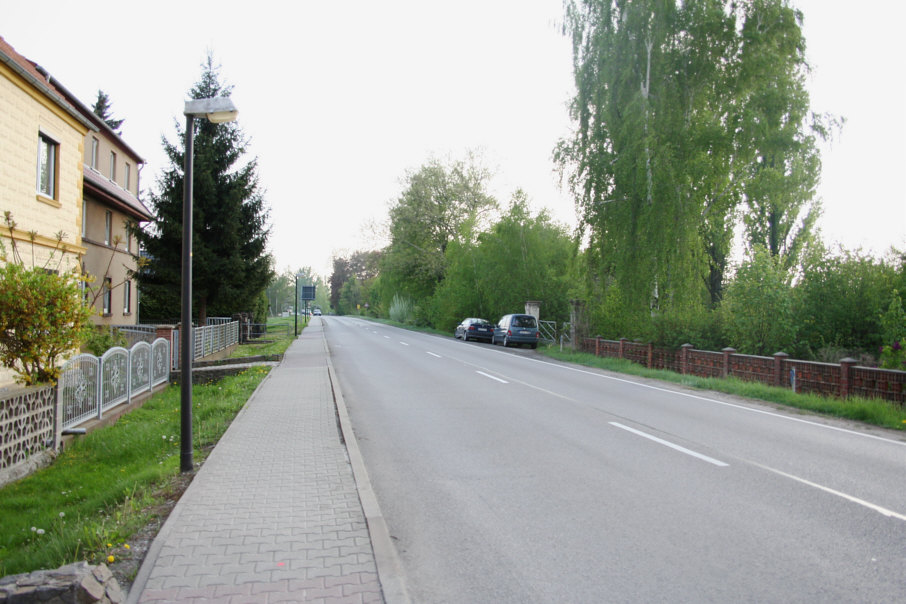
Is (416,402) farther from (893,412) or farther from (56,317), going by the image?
(893,412)

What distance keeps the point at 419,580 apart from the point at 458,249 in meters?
37.9

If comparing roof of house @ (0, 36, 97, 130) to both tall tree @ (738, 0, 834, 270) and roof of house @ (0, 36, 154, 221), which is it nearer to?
roof of house @ (0, 36, 154, 221)

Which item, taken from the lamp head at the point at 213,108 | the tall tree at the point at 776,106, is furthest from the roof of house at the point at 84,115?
the tall tree at the point at 776,106

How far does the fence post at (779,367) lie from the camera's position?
13734 millimetres

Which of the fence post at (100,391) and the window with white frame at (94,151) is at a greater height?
the window with white frame at (94,151)

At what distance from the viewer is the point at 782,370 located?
13.7 m

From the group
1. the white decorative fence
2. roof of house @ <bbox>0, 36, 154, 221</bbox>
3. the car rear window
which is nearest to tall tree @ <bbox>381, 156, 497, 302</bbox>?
the car rear window

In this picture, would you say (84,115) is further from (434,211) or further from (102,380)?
(434,211)

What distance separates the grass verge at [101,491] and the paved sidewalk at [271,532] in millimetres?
395

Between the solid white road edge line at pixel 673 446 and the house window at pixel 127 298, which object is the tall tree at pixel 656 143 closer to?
the solid white road edge line at pixel 673 446

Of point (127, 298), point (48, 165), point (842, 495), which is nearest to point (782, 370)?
point (842, 495)

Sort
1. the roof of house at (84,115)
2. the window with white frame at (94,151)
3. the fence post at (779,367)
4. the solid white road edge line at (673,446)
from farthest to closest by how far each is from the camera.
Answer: the window with white frame at (94,151) < the fence post at (779,367) < the roof of house at (84,115) < the solid white road edge line at (673,446)

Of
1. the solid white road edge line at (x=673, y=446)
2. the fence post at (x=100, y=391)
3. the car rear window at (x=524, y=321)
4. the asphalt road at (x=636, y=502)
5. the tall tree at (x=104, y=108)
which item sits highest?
the tall tree at (x=104, y=108)

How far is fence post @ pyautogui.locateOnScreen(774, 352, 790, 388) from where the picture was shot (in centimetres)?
1373
